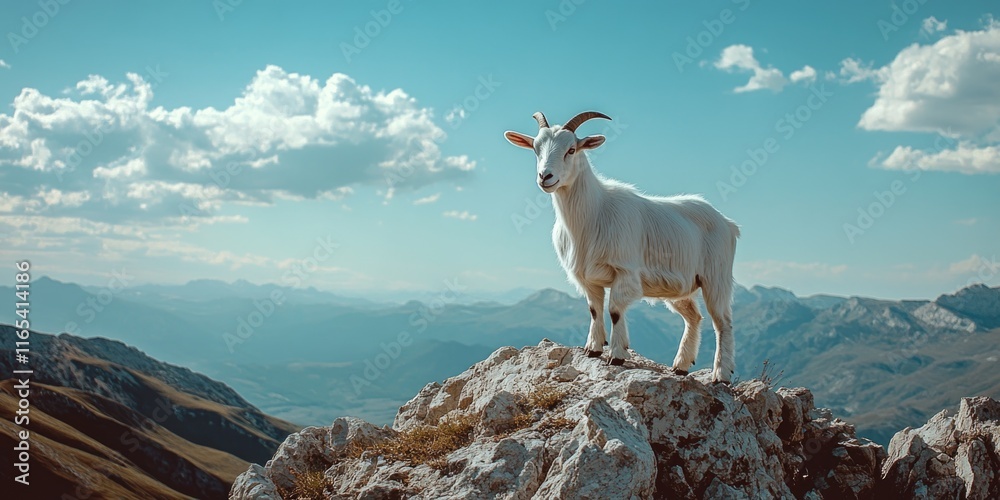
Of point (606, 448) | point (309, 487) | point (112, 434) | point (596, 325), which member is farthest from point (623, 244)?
point (112, 434)

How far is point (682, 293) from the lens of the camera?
16281mm

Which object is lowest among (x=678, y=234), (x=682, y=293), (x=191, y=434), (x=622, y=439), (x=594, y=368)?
(x=191, y=434)

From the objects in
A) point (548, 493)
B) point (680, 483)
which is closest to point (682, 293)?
point (680, 483)

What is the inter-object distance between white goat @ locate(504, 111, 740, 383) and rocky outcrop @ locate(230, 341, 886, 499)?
1.21m

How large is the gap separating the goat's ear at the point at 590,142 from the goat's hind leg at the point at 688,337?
5.08 m

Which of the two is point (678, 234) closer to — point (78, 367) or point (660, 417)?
point (660, 417)

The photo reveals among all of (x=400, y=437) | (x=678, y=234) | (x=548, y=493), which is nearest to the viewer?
(x=548, y=493)

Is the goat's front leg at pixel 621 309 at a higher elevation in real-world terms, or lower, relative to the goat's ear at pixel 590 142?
lower

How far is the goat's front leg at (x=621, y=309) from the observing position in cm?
1468

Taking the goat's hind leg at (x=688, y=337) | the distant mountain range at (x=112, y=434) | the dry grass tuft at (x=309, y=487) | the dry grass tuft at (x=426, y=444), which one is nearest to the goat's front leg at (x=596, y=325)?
the goat's hind leg at (x=688, y=337)

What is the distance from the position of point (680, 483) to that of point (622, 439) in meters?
1.68

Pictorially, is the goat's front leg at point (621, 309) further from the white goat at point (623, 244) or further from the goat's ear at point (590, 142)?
the goat's ear at point (590, 142)

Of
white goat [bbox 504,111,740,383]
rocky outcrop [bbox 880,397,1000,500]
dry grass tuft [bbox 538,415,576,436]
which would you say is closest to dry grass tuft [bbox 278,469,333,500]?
dry grass tuft [bbox 538,415,576,436]

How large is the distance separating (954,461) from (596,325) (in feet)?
31.3
